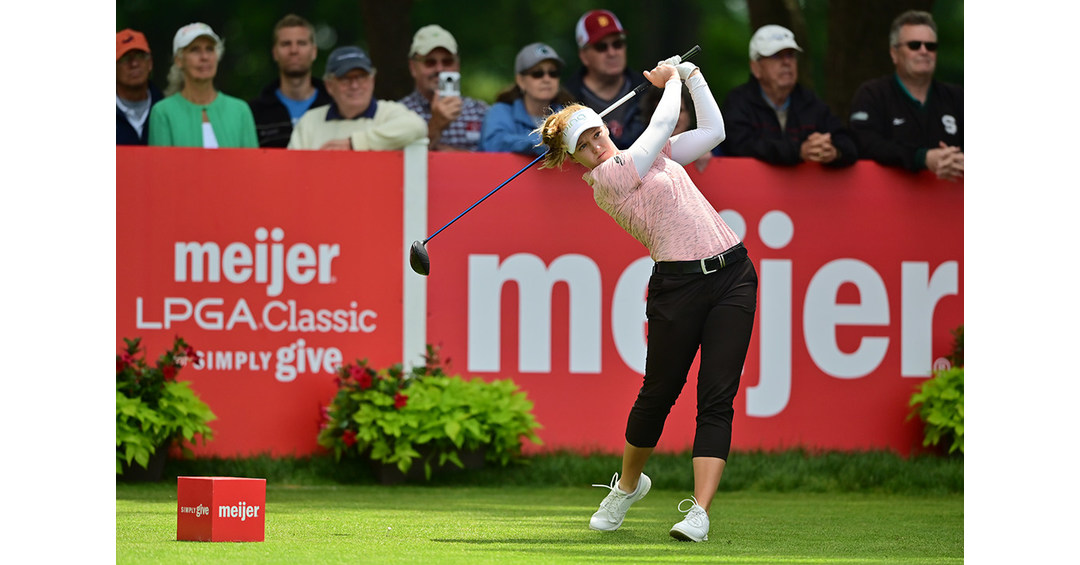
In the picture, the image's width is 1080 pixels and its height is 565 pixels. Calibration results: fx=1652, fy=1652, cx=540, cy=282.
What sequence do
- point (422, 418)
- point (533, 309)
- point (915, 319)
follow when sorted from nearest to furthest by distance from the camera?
point (422, 418) → point (533, 309) → point (915, 319)

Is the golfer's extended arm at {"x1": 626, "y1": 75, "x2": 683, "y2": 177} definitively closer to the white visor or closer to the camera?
the white visor

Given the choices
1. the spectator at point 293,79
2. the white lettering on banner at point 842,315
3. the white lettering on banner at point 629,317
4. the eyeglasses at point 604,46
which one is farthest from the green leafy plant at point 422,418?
the eyeglasses at point 604,46

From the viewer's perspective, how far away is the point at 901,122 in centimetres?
1109

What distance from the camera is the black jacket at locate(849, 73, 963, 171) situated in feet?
35.8

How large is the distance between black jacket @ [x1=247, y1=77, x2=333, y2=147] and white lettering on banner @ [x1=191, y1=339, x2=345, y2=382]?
1504 millimetres

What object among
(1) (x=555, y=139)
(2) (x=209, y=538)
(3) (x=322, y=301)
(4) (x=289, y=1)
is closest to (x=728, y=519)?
(1) (x=555, y=139)

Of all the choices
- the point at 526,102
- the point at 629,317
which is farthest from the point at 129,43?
the point at 629,317

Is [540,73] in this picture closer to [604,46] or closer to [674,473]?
[604,46]

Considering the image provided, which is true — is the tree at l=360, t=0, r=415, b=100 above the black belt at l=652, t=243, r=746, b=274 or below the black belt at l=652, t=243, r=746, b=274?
above

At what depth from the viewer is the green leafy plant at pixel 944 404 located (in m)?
10.3

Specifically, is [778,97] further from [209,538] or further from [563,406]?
[209,538]

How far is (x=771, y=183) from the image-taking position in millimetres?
10812

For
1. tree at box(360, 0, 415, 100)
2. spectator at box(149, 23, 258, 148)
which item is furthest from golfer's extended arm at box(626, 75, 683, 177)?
tree at box(360, 0, 415, 100)

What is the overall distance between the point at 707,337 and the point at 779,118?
4.35 metres
